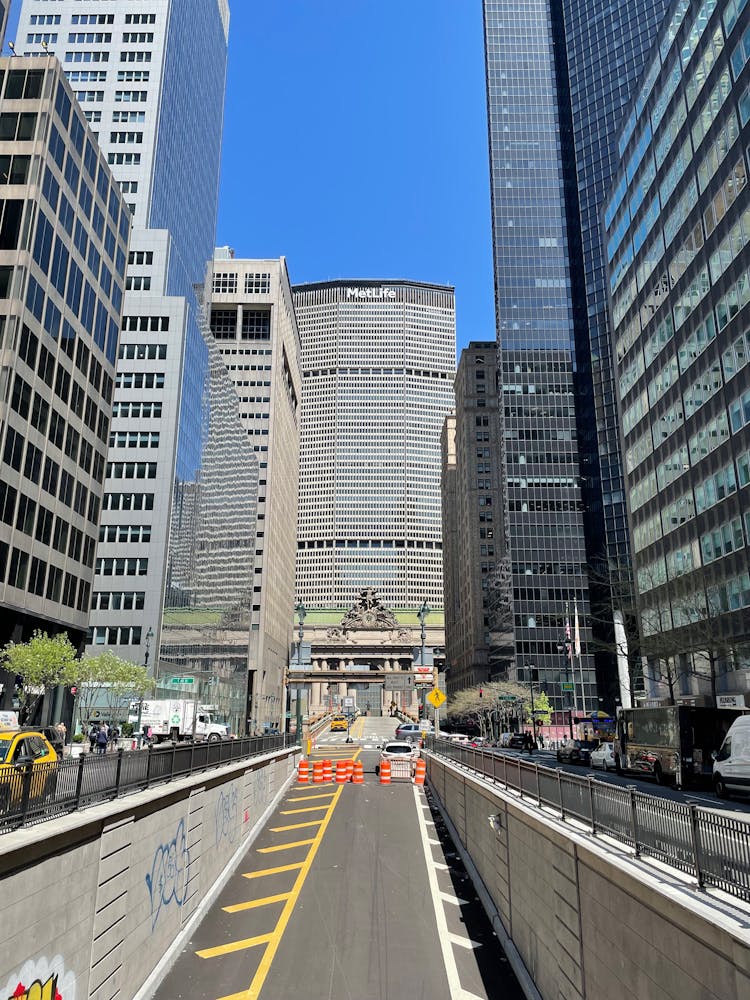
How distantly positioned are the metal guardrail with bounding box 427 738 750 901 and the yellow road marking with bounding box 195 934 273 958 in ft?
21.0

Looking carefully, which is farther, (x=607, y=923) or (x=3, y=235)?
(x=3, y=235)

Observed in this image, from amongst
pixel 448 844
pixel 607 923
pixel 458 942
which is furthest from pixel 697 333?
pixel 607 923

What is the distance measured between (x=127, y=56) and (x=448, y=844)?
99612mm

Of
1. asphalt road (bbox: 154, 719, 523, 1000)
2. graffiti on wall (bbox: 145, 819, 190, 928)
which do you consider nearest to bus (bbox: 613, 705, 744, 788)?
asphalt road (bbox: 154, 719, 523, 1000)

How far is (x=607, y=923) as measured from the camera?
795 cm

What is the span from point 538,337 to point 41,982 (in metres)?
127

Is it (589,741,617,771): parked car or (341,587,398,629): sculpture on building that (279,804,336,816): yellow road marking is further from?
(341,587,398,629): sculpture on building

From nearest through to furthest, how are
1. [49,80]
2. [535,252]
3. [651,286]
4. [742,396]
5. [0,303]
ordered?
1. [742,396]
2. [0,303]
3. [49,80]
4. [651,286]
5. [535,252]

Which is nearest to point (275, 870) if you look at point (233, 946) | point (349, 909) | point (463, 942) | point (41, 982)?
point (349, 909)

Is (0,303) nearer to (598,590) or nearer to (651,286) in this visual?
(651,286)

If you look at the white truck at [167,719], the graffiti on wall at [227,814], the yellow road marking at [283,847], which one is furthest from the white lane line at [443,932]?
the white truck at [167,719]

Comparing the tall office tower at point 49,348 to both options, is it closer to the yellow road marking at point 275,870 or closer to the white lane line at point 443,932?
the yellow road marking at point 275,870

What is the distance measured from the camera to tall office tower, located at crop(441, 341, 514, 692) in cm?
12144

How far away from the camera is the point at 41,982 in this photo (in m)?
8.12
